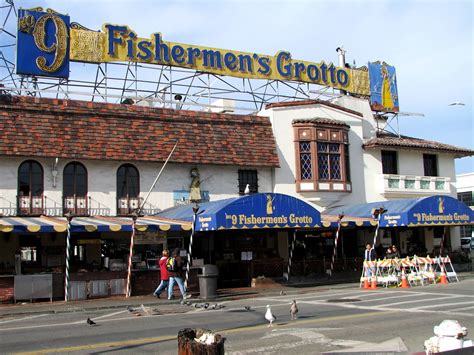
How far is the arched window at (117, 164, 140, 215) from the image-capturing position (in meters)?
24.9

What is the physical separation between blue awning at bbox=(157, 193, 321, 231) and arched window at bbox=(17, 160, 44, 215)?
18.4 ft

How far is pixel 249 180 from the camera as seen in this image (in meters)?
27.7

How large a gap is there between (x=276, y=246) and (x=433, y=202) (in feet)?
24.6

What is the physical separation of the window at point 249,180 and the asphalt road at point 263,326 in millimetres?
9589

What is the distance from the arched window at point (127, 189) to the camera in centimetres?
2489

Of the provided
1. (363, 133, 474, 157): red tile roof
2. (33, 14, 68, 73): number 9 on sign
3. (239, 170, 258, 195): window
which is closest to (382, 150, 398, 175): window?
(363, 133, 474, 157): red tile roof

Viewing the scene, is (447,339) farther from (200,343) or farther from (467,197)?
(467,197)

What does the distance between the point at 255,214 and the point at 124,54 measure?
425 inches

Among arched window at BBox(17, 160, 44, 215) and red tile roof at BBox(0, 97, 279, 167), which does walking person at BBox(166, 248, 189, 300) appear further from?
arched window at BBox(17, 160, 44, 215)

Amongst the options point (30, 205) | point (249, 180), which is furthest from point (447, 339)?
point (249, 180)

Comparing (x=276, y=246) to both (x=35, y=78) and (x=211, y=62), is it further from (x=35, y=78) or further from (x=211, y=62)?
(x=35, y=78)

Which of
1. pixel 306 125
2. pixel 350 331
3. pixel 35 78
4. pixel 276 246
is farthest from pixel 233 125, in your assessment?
pixel 350 331

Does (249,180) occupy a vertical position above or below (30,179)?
above

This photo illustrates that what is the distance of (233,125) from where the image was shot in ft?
90.6
